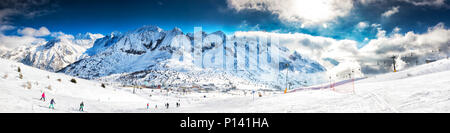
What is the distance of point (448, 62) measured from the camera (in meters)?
36.7

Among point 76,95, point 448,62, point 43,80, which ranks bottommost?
point 76,95

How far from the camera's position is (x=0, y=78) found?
2892cm

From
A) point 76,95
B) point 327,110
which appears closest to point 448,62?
point 327,110

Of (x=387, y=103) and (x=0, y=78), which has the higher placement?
(x=0, y=78)

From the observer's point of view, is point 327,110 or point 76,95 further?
point 76,95

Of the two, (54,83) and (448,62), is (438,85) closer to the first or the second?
(448,62)

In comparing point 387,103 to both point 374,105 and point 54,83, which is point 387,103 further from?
point 54,83
